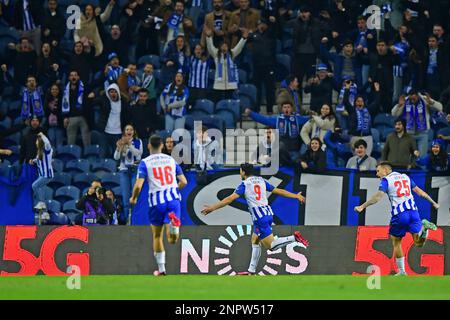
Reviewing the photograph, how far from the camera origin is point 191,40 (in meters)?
26.7

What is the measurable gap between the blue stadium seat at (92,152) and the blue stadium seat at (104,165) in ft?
0.89

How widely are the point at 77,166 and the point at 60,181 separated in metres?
0.51

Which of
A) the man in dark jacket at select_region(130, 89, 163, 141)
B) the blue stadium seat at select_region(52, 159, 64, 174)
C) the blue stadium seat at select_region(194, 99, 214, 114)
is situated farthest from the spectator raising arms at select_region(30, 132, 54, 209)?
the blue stadium seat at select_region(194, 99, 214, 114)

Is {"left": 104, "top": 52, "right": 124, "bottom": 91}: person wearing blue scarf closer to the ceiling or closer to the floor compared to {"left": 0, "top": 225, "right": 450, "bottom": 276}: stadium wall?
closer to the ceiling

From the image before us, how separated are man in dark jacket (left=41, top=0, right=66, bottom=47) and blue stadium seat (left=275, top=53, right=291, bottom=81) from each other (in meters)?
5.19

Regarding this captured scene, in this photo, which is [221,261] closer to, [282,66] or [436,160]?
[436,160]

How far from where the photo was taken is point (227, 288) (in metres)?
15.5

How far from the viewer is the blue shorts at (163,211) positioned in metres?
16.8

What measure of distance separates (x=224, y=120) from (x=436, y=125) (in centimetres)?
469

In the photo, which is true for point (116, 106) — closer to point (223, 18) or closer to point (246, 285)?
point (223, 18)

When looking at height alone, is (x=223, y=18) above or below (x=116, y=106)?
above

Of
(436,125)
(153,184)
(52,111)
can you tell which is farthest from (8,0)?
(153,184)

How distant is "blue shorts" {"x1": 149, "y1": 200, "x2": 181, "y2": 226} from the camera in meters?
16.8

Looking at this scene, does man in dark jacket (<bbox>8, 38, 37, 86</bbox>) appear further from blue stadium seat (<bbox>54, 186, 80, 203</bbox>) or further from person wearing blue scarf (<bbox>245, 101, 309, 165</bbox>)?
person wearing blue scarf (<bbox>245, 101, 309, 165</bbox>)
